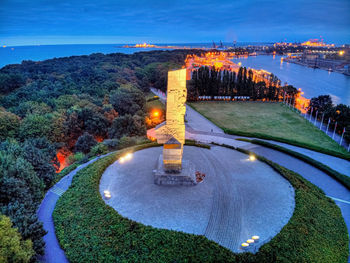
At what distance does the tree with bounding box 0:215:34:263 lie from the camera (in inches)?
404

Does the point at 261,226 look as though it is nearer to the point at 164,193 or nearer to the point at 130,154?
the point at 164,193

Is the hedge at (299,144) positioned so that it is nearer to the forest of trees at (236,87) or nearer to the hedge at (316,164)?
the hedge at (316,164)

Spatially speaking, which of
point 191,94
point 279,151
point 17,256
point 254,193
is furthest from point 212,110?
point 17,256

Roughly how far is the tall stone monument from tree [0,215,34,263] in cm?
978

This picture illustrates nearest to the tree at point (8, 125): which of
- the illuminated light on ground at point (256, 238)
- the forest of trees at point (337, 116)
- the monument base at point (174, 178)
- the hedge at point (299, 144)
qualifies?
the monument base at point (174, 178)

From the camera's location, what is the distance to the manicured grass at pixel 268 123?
→ 31.8 meters

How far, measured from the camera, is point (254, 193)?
58.9 ft

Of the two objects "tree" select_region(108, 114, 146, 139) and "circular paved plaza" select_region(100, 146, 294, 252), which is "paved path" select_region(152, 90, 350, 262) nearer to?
"circular paved plaza" select_region(100, 146, 294, 252)

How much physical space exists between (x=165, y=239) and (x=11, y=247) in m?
→ 7.47

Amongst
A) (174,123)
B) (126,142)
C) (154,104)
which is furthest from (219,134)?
(154,104)

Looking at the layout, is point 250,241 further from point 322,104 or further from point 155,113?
point 322,104

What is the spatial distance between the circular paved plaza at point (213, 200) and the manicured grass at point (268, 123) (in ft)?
38.8

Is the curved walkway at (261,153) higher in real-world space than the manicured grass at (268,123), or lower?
lower

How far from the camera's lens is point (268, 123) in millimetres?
40906
